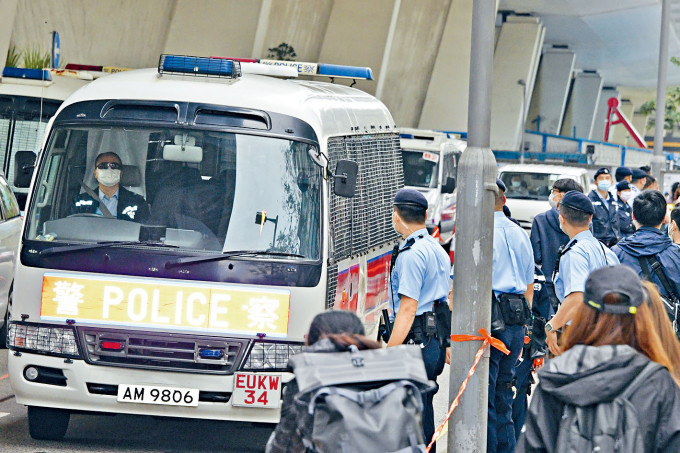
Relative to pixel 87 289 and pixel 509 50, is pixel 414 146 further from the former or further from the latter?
pixel 509 50

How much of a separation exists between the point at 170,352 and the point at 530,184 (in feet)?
61.1

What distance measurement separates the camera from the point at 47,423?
801 centimetres

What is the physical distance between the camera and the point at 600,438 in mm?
3479

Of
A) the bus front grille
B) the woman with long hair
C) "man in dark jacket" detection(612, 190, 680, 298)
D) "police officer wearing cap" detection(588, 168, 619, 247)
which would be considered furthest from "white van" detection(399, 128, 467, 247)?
the woman with long hair

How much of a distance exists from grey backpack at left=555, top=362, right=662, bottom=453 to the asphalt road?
15.0 feet

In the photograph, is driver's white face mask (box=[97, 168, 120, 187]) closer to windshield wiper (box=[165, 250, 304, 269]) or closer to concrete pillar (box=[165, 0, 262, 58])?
windshield wiper (box=[165, 250, 304, 269])

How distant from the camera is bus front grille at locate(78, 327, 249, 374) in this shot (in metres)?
7.49

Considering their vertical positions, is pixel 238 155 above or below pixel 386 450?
above

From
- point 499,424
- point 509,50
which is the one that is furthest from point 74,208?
point 509,50

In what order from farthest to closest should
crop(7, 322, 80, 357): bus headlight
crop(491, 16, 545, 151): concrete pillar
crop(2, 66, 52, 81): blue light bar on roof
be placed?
crop(491, 16, 545, 151): concrete pillar, crop(2, 66, 52, 81): blue light bar on roof, crop(7, 322, 80, 357): bus headlight

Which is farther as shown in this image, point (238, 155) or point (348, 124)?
point (348, 124)

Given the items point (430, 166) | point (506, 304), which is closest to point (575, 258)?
point (506, 304)

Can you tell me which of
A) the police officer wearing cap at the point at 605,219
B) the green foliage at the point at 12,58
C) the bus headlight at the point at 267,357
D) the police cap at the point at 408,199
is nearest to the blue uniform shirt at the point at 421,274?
the police cap at the point at 408,199

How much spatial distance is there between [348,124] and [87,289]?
286 centimetres
